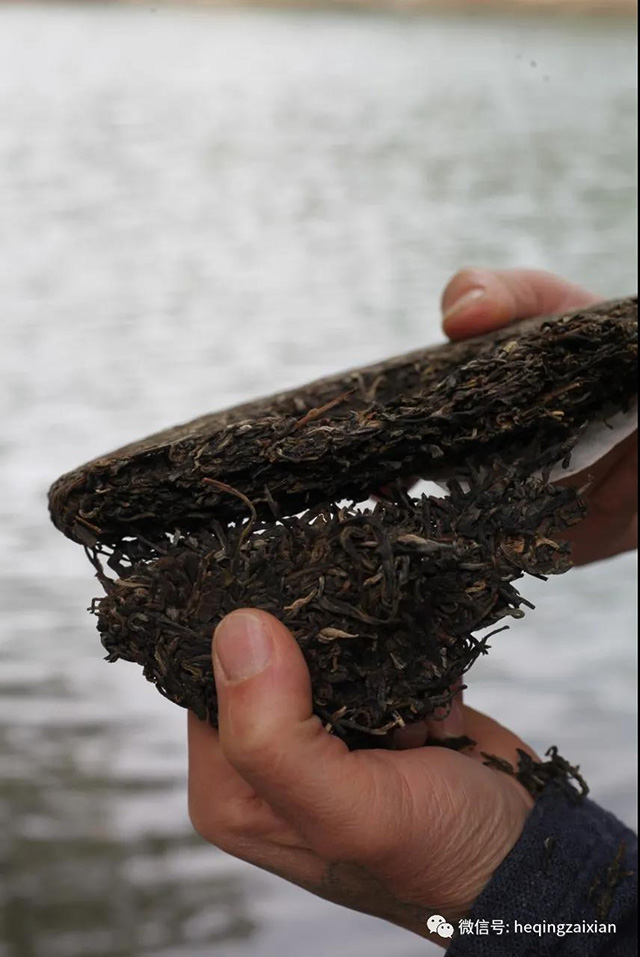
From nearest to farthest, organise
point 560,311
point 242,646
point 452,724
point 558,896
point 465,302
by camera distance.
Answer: point 242,646 < point 558,896 < point 452,724 < point 465,302 < point 560,311

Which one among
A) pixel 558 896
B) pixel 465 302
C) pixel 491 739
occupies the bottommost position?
pixel 558 896

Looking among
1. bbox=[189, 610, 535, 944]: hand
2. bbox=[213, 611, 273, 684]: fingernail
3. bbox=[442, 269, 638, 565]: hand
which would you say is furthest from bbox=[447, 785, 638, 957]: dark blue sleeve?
bbox=[442, 269, 638, 565]: hand

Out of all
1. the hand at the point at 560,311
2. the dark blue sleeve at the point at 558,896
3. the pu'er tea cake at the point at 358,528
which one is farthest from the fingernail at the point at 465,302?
the dark blue sleeve at the point at 558,896

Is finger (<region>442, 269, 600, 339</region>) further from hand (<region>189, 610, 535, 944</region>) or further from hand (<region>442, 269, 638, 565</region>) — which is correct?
hand (<region>189, 610, 535, 944</region>)

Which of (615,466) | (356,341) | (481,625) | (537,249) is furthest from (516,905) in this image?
(537,249)

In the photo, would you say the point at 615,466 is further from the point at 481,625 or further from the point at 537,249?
the point at 537,249

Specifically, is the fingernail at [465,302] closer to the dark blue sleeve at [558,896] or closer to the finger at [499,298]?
the finger at [499,298]

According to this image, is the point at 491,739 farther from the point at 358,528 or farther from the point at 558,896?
the point at 358,528

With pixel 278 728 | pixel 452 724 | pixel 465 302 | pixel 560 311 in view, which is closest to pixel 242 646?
pixel 278 728
